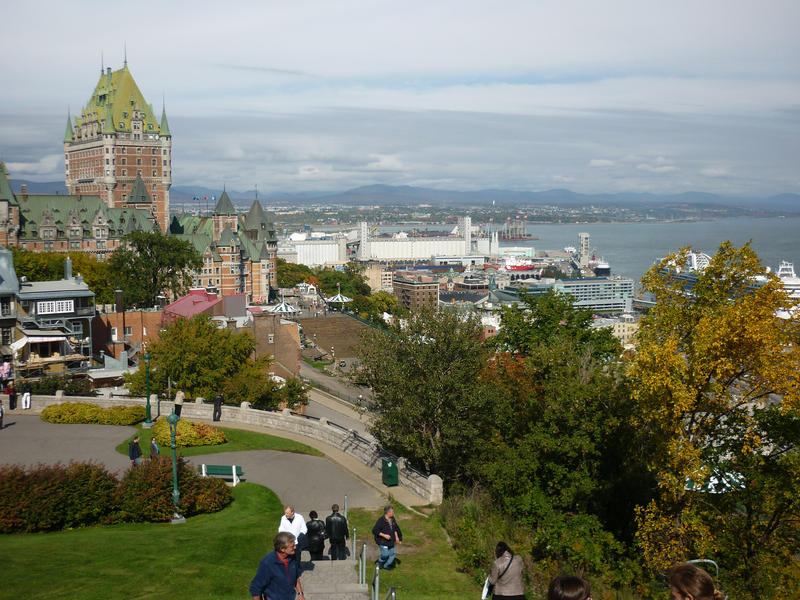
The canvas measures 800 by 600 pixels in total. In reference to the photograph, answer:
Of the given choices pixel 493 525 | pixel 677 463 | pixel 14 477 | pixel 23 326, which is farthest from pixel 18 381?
pixel 677 463

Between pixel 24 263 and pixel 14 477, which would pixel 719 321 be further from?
pixel 24 263

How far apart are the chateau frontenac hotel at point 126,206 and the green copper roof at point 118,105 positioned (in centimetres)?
17

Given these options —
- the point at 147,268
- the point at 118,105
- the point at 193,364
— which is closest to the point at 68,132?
the point at 118,105

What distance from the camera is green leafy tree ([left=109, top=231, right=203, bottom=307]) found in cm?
7556

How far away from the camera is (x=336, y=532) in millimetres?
16750

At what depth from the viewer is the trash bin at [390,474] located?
79.2ft

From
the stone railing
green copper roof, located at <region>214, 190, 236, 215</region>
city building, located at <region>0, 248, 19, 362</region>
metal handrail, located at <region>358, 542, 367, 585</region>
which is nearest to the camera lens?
metal handrail, located at <region>358, 542, 367, 585</region>

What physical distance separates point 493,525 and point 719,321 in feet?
27.2

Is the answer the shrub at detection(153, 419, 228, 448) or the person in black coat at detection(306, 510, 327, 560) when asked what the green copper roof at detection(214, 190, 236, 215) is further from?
the person in black coat at detection(306, 510, 327, 560)

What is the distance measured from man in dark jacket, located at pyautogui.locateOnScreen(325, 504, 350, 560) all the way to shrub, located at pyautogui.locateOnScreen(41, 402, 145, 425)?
16371 mm

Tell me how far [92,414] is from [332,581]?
59.7ft

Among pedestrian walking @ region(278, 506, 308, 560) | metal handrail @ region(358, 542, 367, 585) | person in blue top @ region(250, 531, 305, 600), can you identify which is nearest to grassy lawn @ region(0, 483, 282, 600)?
pedestrian walking @ region(278, 506, 308, 560)

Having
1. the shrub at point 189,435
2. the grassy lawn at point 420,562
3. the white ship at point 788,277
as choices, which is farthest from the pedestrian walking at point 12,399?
the white ship at point 788,277

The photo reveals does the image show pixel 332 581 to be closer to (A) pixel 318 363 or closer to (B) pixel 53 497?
(B) pixel 53 497
